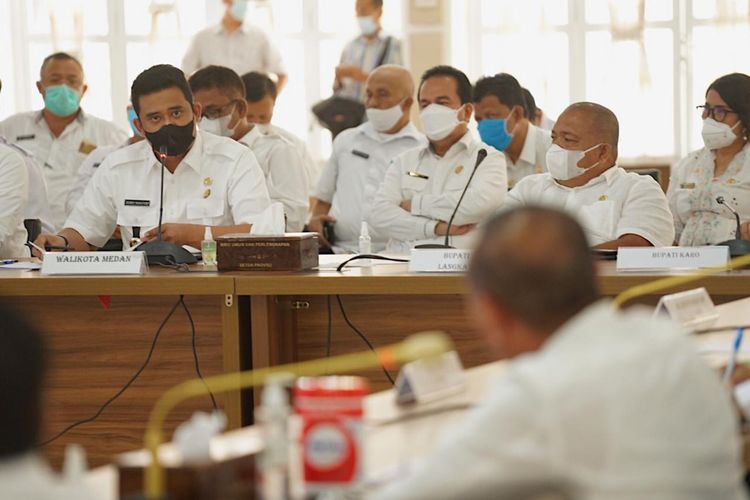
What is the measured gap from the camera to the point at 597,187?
4.12m

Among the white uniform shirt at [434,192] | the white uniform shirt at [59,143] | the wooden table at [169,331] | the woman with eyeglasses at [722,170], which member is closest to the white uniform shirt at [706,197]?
the woman with eyeglasses at [722,170]

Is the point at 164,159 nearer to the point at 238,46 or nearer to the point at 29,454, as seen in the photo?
the point at 29,454

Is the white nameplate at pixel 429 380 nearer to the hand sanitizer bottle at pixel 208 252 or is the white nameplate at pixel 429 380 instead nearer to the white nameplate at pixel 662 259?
the white nameplate at pixel 662 259

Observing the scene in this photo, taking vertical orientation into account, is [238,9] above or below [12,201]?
above

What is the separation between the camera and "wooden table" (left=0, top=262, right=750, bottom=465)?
328 cm

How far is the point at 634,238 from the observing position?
3881mm

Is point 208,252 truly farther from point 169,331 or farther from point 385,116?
point 385,116

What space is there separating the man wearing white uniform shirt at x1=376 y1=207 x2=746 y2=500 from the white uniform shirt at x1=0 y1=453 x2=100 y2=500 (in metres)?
0.35

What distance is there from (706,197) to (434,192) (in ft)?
3.68

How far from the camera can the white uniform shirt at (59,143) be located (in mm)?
6305

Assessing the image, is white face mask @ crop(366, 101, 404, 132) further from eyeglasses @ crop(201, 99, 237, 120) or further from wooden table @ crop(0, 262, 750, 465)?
wooden table @ crop(0, 262, 750, 465)

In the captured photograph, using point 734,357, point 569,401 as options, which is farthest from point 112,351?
point 569,401

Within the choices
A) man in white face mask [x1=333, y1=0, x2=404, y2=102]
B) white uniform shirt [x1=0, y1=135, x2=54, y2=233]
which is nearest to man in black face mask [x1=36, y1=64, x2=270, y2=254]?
white uniform shirt [x1=0, y1=135, x2=54, y2=233]

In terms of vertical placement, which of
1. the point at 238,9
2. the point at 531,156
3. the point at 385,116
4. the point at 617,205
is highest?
the point at 238,9
